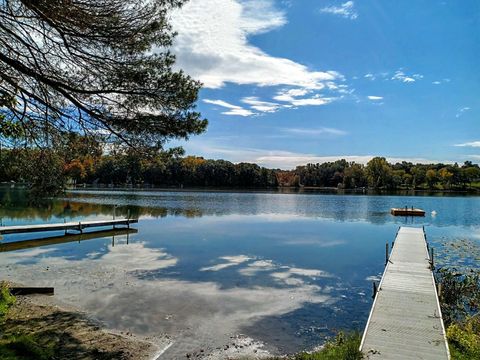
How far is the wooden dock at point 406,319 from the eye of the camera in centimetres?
710

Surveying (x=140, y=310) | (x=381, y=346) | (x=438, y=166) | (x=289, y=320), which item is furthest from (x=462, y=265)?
(x=438, y=166)

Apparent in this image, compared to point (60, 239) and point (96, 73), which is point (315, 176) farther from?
point (96, 73)

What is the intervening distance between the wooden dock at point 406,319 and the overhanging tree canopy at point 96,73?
6.26m

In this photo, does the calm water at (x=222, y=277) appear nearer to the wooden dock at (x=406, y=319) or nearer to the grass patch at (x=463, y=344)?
the wooden dock at (x=406, y=319)

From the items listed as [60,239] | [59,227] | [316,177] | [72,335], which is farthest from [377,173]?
[72,335]

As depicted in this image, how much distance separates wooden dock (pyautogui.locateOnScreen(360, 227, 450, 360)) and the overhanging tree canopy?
6.26 m

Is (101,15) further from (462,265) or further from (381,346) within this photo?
(462,265)

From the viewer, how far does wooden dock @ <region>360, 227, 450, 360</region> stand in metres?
7.10

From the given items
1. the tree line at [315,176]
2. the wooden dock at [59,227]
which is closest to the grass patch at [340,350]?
the wooden dock at [59,227]

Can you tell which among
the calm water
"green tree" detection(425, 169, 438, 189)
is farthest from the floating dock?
"green tree" detection(425, 169, 438, 189)

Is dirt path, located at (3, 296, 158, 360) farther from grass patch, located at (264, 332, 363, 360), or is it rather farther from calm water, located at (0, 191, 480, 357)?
grass patch, located at (264, 332, 363, 360)

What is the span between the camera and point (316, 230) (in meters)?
28.8

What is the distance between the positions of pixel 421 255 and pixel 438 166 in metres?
142

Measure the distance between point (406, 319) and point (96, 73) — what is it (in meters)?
8.97
